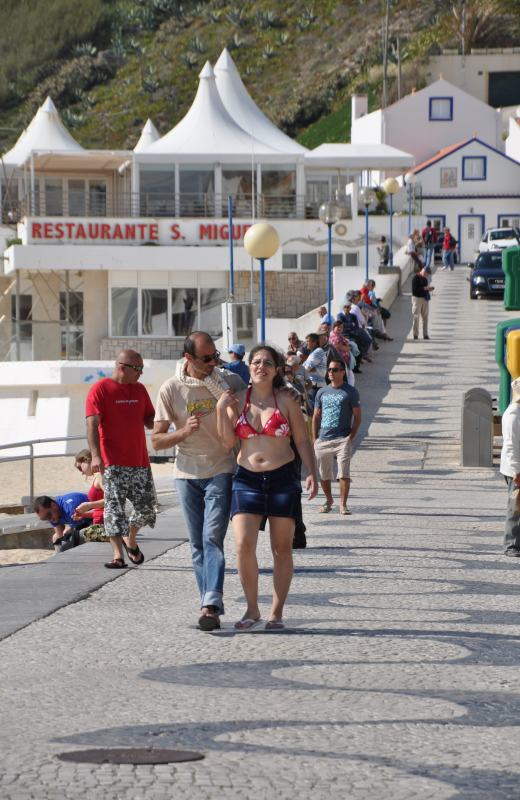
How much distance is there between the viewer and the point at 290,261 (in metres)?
48.8

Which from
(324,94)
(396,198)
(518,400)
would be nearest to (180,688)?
(518,400)

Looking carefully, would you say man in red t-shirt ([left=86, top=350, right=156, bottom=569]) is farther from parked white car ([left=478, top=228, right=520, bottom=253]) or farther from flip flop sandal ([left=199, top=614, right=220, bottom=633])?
parked white car ([left=478, top=228, right=520, bottom=253])

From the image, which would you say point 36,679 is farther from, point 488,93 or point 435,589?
point 488,93

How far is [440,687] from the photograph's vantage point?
707 centimetres

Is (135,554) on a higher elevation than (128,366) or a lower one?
lower

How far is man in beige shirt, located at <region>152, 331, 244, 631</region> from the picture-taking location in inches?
344

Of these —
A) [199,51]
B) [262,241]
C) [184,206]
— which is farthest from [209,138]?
[199,51]

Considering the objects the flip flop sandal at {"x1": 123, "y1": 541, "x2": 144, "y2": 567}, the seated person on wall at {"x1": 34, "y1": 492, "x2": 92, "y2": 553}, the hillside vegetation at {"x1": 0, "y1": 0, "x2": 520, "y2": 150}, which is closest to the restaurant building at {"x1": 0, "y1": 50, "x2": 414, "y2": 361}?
the seated person on wall at {"x1": 34, "y1": 492, "x2": 92, "y2": 553}

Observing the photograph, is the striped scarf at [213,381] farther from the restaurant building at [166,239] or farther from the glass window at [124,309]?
the glass window at [124,309]

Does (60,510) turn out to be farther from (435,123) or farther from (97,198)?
(435,123)

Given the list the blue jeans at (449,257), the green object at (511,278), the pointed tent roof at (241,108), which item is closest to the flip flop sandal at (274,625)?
the green object at (511,278)

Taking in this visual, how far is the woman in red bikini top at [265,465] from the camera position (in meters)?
8.47

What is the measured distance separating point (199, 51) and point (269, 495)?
128767 millimetres

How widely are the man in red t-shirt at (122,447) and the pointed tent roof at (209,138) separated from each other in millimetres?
37484
